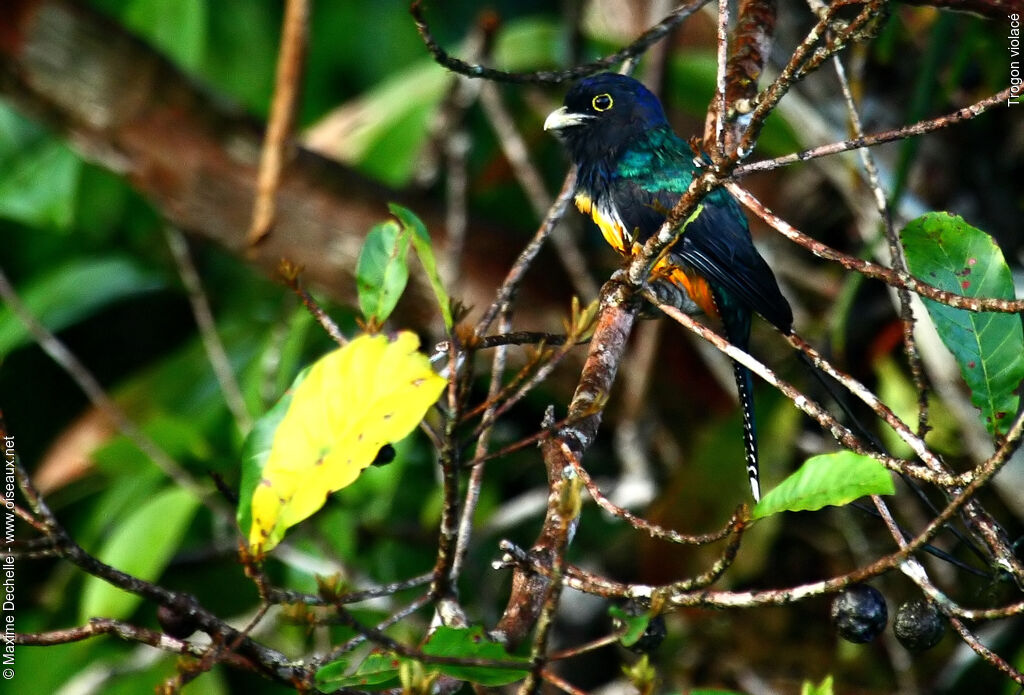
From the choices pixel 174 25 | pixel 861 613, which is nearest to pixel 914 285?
pixel 861 613

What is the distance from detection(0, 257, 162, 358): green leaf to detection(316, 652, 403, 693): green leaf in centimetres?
296

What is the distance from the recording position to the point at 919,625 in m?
1.56

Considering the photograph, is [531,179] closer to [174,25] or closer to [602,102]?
[602,102]

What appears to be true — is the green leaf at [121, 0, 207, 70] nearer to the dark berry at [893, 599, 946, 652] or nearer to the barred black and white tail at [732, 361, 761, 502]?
the barred black and white tail at [732, 361, 761, 502]

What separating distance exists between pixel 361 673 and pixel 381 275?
0.66 m

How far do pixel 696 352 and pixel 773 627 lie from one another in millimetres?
1088

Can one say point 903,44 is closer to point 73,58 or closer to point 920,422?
point 920,422

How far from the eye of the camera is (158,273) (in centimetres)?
466

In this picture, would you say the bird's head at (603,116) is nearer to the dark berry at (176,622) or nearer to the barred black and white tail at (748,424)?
the barred black and white tail at (748,424)

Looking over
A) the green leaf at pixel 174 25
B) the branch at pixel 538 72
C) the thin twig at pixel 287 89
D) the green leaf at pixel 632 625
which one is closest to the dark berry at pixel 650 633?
the green leaf at pixel 632 625

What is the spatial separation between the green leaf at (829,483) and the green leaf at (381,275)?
681 mm

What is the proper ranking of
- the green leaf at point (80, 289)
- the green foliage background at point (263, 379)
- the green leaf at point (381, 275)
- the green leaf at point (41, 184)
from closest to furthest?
the green leaf at point (381, 275) < the green foliage background at point (263, 379) < the green leaf at point (41, 184) < the green leaf at point (80, 289)

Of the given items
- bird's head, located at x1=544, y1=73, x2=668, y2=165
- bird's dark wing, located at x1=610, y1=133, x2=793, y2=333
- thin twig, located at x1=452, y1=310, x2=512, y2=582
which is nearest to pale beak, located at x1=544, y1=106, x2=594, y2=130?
bird's head, located at x1=544, y1=73, x2=668, y2=165

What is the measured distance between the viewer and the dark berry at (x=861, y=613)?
1.53 meters
